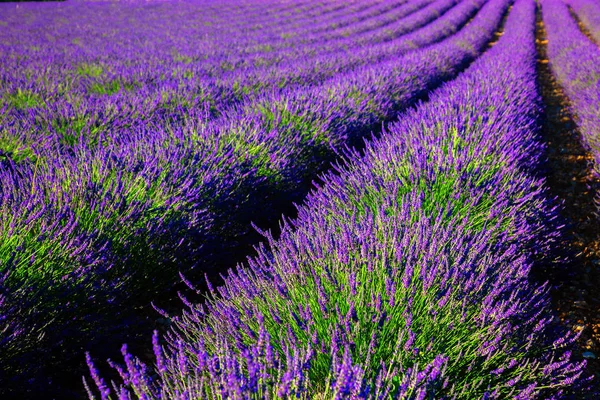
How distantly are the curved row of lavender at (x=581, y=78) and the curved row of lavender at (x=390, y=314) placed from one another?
8.17ft

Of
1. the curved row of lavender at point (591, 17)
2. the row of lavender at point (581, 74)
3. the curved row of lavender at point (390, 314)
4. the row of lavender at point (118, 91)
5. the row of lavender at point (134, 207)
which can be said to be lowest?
the curved row of lavender at point (591, 17)

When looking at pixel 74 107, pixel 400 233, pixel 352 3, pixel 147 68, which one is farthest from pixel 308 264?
pixel 352 3

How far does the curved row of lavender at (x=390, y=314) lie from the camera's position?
115cm

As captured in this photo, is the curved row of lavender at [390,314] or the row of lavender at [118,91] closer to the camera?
the curved row of lavender at [390,314]

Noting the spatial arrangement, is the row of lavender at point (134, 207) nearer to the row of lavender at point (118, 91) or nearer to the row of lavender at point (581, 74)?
the row of lavender at point (118, 91)

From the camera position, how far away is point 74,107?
157 inches

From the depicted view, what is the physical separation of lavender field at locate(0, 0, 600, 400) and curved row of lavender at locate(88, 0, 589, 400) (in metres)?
0.01

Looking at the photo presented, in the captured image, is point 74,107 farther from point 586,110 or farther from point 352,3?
point 352,3

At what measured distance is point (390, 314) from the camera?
147 cm

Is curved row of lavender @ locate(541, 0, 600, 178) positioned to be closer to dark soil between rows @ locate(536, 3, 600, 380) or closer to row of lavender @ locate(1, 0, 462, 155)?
dark soil between rows @ locate(536, 3, 600, 380)

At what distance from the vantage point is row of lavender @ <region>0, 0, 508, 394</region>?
6.26ft

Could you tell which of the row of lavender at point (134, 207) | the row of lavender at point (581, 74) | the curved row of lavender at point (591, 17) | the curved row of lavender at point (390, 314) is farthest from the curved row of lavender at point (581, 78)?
the row of lavender at point (134, 207)

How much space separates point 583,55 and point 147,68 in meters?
8.65

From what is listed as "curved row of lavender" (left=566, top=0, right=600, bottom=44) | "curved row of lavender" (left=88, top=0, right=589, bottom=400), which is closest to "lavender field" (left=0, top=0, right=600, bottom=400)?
"curved row of lavender" (left=88, top=0, right=589, bottom=400)
